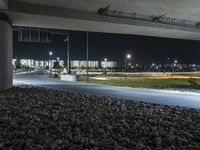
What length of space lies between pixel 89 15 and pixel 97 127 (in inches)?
551

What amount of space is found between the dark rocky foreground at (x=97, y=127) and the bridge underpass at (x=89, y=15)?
760 centimetres

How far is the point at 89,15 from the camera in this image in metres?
23.4

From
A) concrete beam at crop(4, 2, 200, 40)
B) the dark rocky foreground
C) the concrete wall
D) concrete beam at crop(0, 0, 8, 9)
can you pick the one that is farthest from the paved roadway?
concrete beam at crop(0, 0, 8, 9)

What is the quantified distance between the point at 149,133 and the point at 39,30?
2900 centimetres

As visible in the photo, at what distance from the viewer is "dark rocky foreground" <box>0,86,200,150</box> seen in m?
8.48

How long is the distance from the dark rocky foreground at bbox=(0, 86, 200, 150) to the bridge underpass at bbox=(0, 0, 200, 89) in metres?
A: 7.60

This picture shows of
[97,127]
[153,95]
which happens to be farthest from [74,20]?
[97,127]

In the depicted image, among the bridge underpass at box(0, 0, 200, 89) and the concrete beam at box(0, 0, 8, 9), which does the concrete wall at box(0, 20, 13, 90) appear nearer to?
the bridge underpass at box(0, 0, 200, 89)

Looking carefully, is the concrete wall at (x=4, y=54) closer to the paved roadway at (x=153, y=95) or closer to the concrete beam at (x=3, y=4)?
the concrete beam at (x=3, y=4)

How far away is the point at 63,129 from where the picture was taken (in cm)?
1036

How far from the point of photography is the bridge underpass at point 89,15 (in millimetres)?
21031

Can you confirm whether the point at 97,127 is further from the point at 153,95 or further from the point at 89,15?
the point at 89,15

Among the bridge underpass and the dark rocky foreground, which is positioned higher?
the bridge underpass

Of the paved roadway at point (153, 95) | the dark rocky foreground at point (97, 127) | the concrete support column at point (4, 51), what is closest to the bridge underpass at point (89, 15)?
the concrete support column at point (4, 51)
